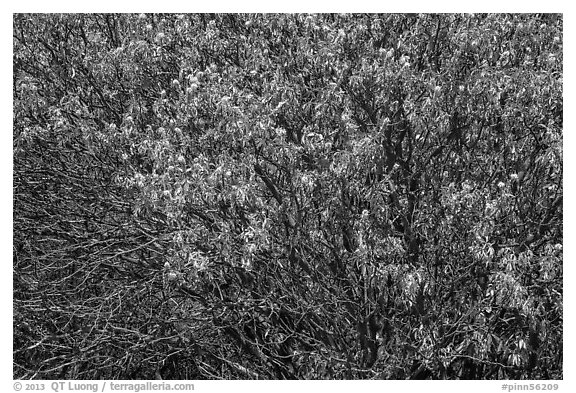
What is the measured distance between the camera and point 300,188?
560cm

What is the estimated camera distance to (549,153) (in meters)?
5.14

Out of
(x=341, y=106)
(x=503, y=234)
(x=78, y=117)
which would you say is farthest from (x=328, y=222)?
(x=78, y=117)

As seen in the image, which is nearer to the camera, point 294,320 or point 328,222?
point 328,222

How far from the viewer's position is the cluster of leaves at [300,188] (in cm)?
532

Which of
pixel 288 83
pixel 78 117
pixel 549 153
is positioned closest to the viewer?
pixel 549 153

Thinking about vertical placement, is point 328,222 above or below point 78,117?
below

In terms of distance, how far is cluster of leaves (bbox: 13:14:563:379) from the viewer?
17.5 feet

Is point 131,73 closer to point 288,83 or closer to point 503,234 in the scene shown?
point 288,83

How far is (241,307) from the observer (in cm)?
637

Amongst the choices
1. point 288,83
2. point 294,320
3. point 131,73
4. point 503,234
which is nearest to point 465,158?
point 503,234

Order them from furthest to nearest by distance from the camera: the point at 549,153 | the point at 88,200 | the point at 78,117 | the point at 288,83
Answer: the point at 88,200 → the point at 78,117 → the point at 288,83 → the point at 549,153

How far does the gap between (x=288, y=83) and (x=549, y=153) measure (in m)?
1.78

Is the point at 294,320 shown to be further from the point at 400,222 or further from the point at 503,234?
the point at 503,234
